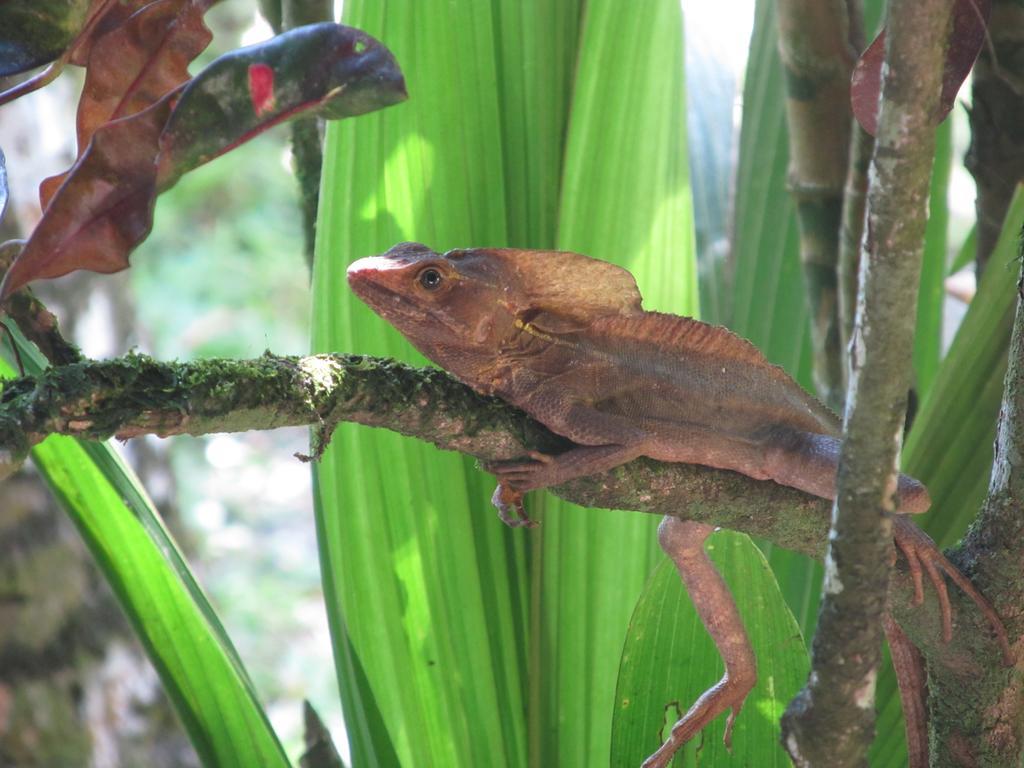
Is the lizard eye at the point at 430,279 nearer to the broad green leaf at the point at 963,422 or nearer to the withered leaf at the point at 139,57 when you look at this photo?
the withered leaf at the point at 139,57

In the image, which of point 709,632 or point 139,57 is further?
point 709,632

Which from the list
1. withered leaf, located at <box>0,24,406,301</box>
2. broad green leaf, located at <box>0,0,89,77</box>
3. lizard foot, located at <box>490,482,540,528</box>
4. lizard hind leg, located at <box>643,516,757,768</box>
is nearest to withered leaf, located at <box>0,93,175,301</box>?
withered leaf, located at <box>0,24,406,301</box>

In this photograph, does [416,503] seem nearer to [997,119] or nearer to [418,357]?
[418,357]

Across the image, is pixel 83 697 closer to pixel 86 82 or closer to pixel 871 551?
pixel 86 82

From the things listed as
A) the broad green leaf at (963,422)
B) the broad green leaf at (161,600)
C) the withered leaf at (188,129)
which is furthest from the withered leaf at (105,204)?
the broad green leaf at (963,422)

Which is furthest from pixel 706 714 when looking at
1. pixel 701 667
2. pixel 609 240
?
pixel 609 240

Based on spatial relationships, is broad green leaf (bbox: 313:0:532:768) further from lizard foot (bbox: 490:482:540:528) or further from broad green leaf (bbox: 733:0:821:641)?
broad green leaf (bbox: 733:0:821:641)

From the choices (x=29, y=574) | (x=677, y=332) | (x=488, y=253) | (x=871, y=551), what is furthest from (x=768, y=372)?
(x=29, y=574)

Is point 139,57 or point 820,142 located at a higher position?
point 139,57
